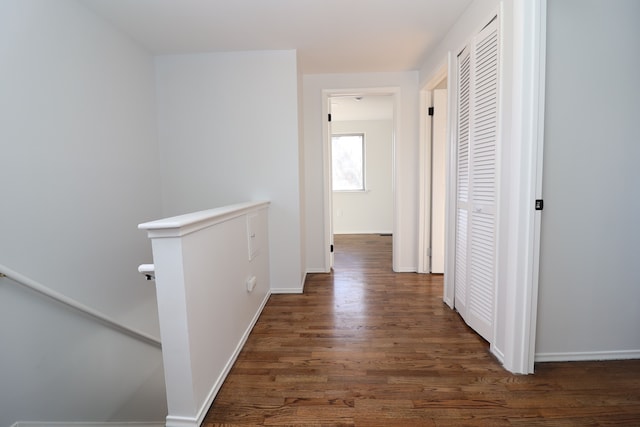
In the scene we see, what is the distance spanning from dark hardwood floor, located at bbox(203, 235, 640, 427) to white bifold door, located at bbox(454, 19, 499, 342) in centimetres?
26

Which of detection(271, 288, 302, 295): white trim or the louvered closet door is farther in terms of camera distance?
detection(271, 288, 302, 295): white trim

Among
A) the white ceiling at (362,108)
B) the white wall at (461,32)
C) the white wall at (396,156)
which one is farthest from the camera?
the white ceiling at (362,108)

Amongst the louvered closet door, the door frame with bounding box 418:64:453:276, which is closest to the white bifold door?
the louvered closet door

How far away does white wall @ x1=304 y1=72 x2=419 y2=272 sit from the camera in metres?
3.31

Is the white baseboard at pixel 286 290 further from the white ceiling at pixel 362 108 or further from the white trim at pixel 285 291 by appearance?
the white ceiling at pixel 362 108

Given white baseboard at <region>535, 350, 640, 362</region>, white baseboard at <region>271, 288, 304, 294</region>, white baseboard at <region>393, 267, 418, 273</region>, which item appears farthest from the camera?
white baseboard at <region>393, 267, 418, 273</region>

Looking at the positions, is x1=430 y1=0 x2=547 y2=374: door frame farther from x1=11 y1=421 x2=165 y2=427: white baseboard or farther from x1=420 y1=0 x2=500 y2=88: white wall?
x1=11 y1=421 x2=165 y2=427: white baseboard

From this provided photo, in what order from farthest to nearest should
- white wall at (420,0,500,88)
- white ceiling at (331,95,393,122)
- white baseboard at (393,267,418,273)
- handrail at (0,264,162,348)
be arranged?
white ceiling at (331,95,393,122), white baseboard at (393,267,418,273), white wall at (420,0,500,88), handrail at (0,264,162,348)

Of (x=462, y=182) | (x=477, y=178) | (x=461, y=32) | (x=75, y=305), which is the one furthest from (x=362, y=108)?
Answer: (x=75, y=305)

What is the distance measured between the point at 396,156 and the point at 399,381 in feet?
8.11

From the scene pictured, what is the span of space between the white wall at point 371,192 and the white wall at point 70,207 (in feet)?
13.9

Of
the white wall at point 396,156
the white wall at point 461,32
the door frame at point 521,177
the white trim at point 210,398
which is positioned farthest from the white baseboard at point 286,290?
the white wall at point 461,32

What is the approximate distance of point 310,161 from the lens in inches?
134

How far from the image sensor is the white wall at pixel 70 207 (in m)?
1.54
